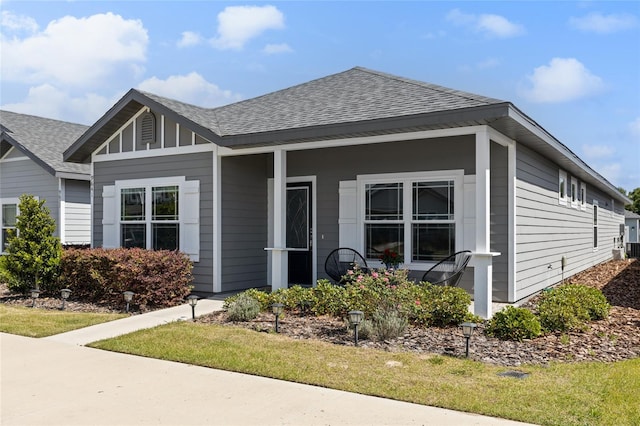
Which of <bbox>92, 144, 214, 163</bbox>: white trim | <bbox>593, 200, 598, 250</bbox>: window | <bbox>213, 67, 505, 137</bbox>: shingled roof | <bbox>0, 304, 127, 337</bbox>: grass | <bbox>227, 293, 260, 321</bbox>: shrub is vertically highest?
<bbox>213, 67, 505, 137</bbox>: shingled roof

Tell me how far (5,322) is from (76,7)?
6449mm

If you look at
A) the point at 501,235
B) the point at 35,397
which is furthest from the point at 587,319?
the point at 35,397

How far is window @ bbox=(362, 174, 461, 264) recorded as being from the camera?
Result: 948 centimetres

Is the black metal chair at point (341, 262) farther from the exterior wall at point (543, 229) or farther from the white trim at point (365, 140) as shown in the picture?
the exterior wall at point (543, 229)

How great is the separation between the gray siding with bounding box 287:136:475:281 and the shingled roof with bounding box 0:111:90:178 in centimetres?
715

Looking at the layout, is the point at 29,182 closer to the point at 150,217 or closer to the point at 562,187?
the point at 150,217

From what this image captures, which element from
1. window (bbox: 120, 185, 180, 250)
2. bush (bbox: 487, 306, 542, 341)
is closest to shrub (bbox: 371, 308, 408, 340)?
bush (bbox: 487, 306, 542, 341)

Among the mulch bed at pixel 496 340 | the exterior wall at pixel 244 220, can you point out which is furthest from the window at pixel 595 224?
the exterior wall at pixel 244 220

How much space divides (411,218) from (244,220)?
3.38m

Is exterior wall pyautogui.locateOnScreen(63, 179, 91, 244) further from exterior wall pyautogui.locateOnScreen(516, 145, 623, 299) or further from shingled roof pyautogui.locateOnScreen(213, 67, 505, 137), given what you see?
exterior wall pyautogui.locateOnScreen(516, 145, 623, 299)

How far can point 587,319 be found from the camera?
7.41 m

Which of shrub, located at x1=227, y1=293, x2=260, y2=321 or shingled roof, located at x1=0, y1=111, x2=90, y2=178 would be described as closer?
shrub, located at x1=227, y1=293, x2=260, y2=321

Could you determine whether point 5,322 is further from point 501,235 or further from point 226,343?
point 501,235

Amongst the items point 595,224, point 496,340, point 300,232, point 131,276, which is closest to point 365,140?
point 300,232
